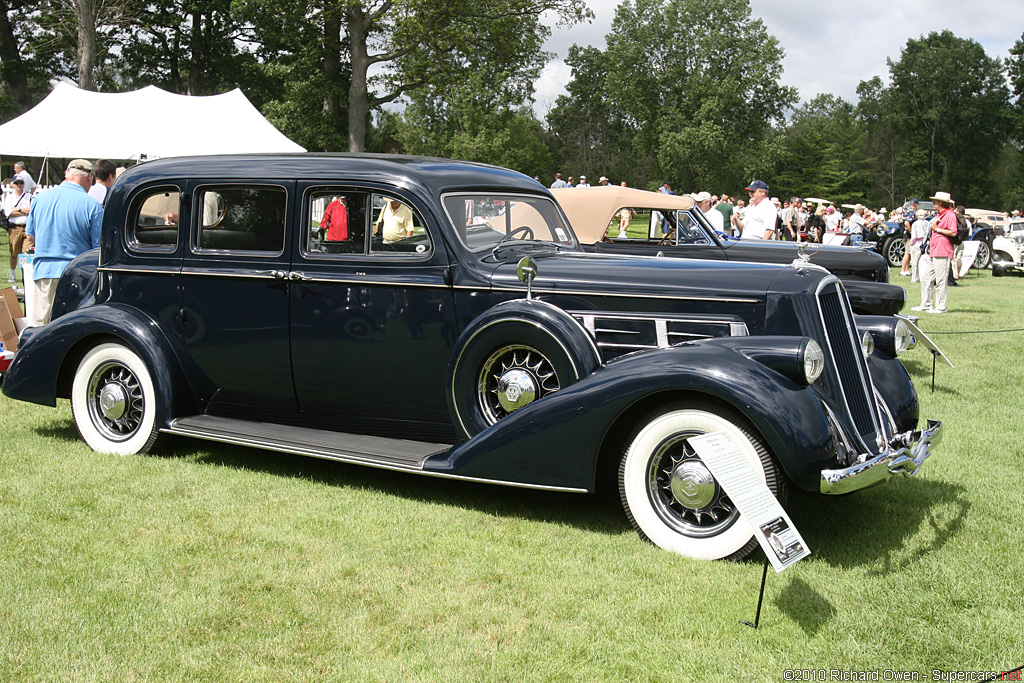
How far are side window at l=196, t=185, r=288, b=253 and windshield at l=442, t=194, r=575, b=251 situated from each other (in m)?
1.11

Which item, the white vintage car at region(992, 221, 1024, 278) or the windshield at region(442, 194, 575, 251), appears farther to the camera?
→ the white vintage car at region(992, 221, 1024, 278)

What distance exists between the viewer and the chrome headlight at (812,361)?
3740mm

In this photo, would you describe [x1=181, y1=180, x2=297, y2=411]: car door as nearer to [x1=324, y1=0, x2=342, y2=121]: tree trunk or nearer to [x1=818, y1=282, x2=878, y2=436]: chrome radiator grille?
[x1=818, y1=282, x2=878, y2=436]: chrome radiator grille

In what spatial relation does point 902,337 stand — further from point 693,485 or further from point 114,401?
point 114,401

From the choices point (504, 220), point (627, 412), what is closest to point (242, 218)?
point (504, 220)

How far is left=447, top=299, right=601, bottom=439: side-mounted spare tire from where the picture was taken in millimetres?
4301

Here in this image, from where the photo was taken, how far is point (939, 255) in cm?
1300

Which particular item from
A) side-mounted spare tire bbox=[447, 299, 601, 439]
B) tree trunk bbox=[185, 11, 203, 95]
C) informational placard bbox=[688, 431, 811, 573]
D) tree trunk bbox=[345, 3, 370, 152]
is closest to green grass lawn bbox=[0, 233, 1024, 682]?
informational placard bbox=[688, 431, 811, 573]

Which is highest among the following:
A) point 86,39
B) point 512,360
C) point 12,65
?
point 12,65

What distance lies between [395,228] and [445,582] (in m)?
2.17

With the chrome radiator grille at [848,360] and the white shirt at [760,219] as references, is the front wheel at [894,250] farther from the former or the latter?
the chrome radiator grille at [848,360]

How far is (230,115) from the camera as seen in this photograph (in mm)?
17062

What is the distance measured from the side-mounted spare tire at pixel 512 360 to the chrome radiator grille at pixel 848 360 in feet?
3.84

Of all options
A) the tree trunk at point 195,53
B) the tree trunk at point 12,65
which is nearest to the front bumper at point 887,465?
the tree trunk at point 195,53
